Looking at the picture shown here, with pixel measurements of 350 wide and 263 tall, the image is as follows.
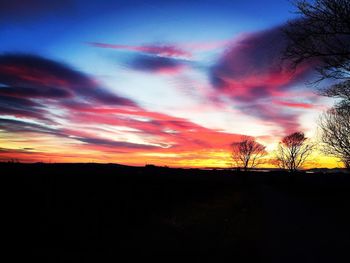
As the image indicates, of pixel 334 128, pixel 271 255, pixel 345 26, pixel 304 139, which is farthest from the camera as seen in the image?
pixel 304 139

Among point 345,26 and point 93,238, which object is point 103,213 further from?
point 345,26

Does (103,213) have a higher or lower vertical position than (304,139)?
lower

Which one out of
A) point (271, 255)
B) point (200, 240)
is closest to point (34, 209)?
point (200, 240)

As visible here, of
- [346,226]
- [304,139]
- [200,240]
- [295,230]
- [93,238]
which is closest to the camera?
[93,238]

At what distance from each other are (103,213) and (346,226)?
9504mm

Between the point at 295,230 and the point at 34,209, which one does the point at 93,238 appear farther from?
the point at 295,230

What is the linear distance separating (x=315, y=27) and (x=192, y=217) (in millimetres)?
10175

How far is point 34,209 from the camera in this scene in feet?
30.3

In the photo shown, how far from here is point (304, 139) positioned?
74.8m

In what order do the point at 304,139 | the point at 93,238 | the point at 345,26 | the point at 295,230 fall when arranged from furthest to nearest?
the point at 304,139
the point at 345,26
the point at 295,230
the point at 93,238

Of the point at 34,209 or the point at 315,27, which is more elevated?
the point at 315,27

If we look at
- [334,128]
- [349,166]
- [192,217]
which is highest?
[334,128]

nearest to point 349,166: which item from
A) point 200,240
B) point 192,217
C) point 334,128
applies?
point 334,128

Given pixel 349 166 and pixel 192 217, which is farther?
pixel 349 166
